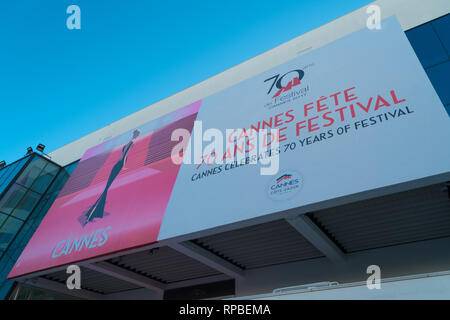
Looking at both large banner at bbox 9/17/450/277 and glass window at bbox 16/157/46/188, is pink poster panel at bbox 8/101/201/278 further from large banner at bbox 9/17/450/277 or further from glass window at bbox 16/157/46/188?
glass window at bbox 16/157/46/188

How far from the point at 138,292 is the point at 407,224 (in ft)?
26.7

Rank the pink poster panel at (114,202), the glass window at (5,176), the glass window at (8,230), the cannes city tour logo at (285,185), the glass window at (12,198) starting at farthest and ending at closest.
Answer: the glass window at (5,176)
the glass window at (12,198)
the glass window at (8,230)
the pink poster panel at (114,202)
the cannes city tour logo at (285,185)

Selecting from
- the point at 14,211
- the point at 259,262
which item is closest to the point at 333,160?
the point at 259,262

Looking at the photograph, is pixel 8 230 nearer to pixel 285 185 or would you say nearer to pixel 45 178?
pixel 45 178

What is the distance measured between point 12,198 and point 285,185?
12834mm

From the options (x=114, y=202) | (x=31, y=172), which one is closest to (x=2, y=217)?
(x=31, y=172)

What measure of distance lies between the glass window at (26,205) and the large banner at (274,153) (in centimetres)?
330

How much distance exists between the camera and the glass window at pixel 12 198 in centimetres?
1366

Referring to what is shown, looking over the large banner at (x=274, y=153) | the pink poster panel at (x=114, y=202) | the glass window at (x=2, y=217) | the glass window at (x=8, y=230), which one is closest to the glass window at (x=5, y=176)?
the glass window at (x=2, y=217)

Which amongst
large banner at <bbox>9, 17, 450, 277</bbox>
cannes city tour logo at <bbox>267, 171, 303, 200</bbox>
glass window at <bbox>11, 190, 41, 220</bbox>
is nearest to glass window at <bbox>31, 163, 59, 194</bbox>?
glass window at <bbox>11, 190, 41, 220</bbox>

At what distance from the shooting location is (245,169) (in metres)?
7.37

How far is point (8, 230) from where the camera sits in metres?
13.0

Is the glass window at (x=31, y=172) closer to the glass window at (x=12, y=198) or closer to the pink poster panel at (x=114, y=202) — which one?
the glass window at (x=12, y=198)

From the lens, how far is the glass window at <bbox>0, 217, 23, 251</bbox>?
12633 millimetres
